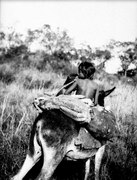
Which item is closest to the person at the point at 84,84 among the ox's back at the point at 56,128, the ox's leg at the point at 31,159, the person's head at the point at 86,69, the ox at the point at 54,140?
the person's head at the point at 86,69

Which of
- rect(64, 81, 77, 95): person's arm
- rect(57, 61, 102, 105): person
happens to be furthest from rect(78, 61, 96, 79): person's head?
rect(64, 81, 77, 95): person's arm

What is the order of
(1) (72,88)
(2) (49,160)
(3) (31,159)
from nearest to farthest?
(2) (49,160)
(3) (31,159)
(1) (72,88)

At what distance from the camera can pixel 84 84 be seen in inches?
88.0

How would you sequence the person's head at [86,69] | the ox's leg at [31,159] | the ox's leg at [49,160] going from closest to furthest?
1. the ox's leg at [49,160]
2. the ox's leg at [31,159]
3. the person's head at [86,69]

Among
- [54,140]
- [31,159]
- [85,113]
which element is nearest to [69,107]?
[85,113]

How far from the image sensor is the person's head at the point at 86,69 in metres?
2.21

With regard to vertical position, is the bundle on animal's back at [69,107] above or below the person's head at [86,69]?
below

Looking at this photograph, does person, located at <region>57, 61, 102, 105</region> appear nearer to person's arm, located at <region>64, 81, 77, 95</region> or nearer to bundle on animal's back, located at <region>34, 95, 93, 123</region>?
person's arm, located at <region>64, 81, 77, 95</region>

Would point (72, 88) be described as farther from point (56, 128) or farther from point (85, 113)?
point (56, 128)

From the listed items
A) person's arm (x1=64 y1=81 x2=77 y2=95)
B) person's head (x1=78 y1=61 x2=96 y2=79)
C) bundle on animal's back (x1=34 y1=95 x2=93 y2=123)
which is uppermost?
person's head (x1=78 y1=61 x2=96 y2=79)

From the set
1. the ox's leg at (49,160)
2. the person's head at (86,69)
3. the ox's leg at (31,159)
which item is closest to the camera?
the ox's leg at (49,160)

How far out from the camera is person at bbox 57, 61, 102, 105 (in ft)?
7.27

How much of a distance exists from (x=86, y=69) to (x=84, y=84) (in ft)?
0.60

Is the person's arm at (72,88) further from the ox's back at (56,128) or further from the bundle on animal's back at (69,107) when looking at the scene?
the ox's back at (56,128)
